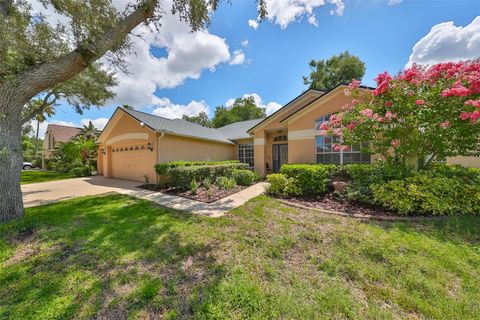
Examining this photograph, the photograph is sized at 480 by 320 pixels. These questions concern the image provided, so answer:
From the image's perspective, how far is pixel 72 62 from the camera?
16.4 ft

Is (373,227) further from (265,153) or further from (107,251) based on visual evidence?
(265,153)

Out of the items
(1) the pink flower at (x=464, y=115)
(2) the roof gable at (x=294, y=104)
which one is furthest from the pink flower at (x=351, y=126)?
(2) the roof gable at (x=294, y=104)

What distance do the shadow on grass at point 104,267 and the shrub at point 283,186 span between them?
377 cm

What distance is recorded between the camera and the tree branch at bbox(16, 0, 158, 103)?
472 centimetres

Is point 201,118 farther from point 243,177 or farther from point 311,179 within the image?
point 311,179

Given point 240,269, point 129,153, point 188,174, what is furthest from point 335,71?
point 240,269

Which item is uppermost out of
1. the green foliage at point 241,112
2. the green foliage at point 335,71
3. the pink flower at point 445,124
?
the green foliage at point 335,71

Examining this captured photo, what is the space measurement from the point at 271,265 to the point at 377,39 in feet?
37.9

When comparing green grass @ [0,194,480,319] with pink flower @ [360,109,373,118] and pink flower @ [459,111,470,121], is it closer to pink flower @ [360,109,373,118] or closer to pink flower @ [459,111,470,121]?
pink flower @ [459,111,470,121]

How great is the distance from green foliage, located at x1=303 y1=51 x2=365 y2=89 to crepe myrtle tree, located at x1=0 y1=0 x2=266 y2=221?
25722mm

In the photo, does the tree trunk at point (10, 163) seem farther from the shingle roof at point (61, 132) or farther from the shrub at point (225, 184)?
the shingle roof at point (61, 132)

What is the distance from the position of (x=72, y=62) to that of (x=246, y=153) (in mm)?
12927

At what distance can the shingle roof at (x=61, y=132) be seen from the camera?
2836 centimetres

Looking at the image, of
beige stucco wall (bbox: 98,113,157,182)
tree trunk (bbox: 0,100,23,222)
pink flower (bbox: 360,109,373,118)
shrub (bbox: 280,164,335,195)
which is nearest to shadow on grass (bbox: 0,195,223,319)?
tree trunk (bbox: 0,100,23,222)
